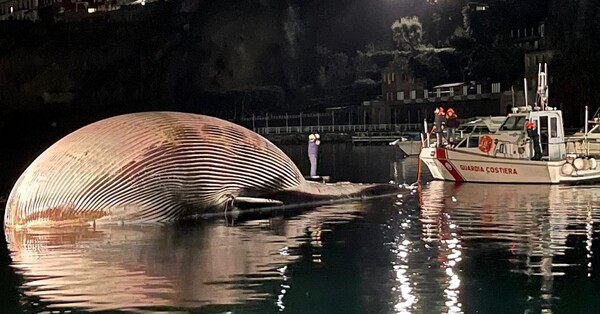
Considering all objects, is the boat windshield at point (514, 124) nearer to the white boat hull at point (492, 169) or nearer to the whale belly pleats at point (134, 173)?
the white boat hull at point (492, 169)

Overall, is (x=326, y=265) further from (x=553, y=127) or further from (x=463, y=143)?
(x=463, y=143)

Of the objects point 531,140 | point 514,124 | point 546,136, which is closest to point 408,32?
point 514,124

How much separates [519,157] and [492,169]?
0.91 metres

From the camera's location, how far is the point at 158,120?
19500 millimetres

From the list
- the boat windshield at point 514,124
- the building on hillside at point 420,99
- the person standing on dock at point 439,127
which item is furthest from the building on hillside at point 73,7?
the boat windshield at point 514,124

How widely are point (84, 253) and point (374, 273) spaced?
4.77 meters

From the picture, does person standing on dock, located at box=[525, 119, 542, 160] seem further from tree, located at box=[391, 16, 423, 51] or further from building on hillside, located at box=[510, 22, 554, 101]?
tree, located at box=[391, 16, 423, 51]

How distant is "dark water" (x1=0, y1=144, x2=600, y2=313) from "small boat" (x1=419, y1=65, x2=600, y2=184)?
28.9 ft

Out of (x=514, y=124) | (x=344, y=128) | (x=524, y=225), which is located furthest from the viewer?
(x=344, y=128)

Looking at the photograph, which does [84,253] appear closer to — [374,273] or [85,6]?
[374,273]

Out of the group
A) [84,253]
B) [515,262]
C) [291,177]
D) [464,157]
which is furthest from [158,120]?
[464,157]

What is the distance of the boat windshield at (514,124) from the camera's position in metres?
32.3

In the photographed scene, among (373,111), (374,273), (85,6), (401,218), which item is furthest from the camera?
(85,6)

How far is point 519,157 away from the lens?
98.7 feet
